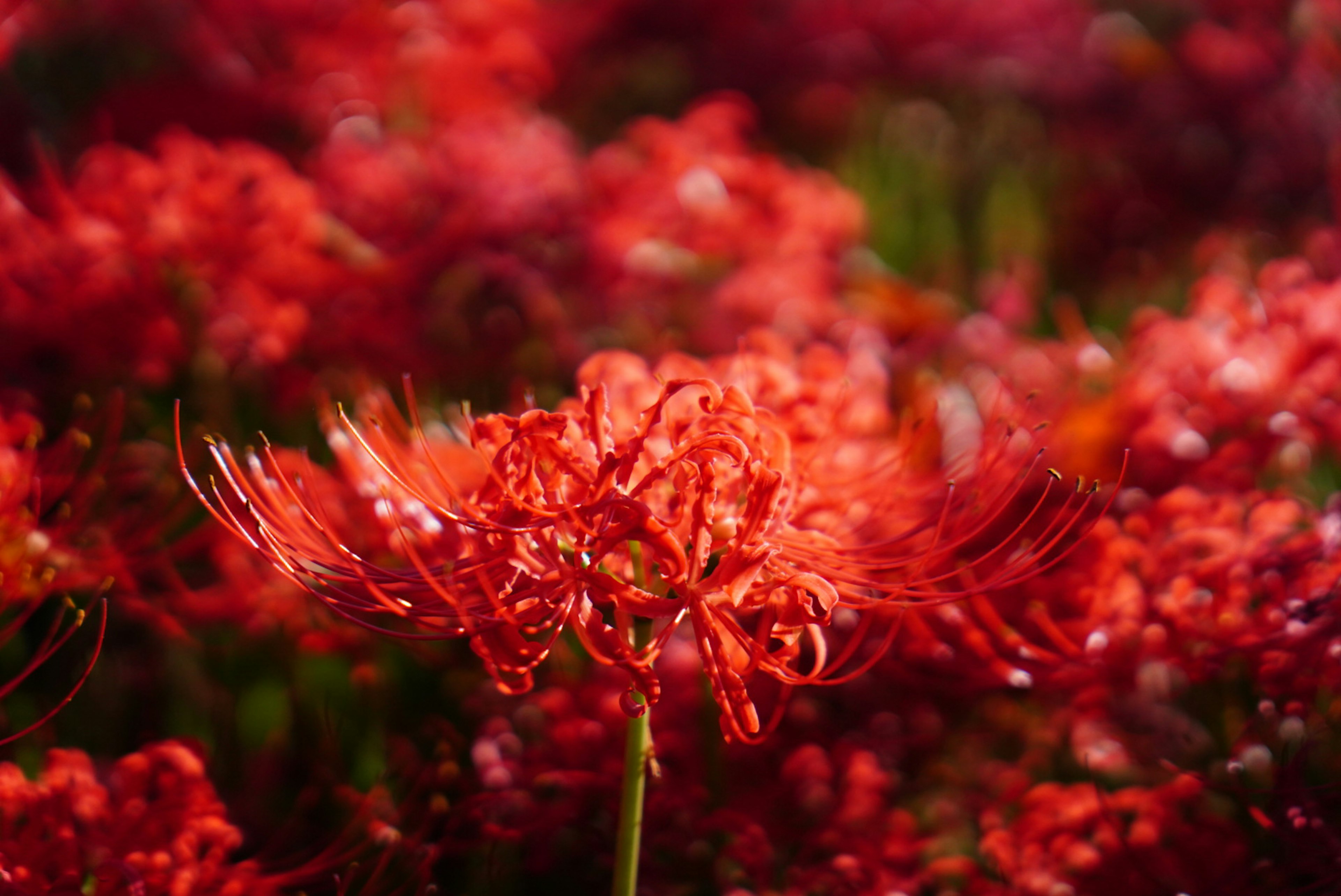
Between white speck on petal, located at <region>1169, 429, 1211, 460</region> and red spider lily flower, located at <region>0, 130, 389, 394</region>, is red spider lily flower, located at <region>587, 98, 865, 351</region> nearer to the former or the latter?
red spider lily flower, located at <region>0, 130, 389, 394</region>

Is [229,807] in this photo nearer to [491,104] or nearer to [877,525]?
[877,525]

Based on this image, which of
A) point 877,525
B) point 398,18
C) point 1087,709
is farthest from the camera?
point 398,18

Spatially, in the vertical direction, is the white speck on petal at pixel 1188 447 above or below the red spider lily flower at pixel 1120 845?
above

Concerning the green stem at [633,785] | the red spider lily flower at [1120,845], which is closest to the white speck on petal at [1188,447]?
the red spider lily flower at [1120,845]

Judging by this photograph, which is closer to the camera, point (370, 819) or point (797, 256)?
point (370, 819)

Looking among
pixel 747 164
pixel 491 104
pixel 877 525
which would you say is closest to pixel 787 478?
pixel 877 525

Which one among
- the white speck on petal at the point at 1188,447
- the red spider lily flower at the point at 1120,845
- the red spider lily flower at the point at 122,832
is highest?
the white speck on petal at the point at 1188,447

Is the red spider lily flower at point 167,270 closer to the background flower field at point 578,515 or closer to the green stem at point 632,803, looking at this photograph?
the background flower field at point 578,515

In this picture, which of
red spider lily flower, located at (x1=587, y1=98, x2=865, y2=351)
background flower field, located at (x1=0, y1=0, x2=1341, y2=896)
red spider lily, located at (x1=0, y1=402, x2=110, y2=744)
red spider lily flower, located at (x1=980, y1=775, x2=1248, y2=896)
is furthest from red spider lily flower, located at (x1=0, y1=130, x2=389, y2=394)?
red spider lily flower, located at (x1=980, y1=775, x2=1248, y2=896)
